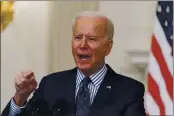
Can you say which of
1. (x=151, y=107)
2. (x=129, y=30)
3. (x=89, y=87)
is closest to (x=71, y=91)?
(x=89, y=87)

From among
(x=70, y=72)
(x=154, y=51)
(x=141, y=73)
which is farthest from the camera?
(x=141, y=73)

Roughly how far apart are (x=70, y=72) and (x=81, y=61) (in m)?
0.12

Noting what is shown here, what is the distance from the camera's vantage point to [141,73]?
11.2 ft

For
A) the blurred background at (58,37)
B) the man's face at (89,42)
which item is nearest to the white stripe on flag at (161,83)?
the blurred background at (58,37)

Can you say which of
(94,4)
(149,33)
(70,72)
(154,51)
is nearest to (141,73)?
(149,33)

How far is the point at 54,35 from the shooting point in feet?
11.7

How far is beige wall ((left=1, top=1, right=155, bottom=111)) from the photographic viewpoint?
3.46 metres

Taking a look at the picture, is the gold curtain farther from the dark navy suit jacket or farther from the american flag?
the dark navy suit jacket

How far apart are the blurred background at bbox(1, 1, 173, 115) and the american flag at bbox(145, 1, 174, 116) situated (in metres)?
0.85

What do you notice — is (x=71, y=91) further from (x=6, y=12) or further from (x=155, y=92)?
(x=6, y=12)

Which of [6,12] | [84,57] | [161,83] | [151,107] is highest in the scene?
[6,12]

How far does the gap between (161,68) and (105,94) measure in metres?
1.34

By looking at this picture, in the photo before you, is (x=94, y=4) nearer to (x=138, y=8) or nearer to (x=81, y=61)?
(x=138, y=8)

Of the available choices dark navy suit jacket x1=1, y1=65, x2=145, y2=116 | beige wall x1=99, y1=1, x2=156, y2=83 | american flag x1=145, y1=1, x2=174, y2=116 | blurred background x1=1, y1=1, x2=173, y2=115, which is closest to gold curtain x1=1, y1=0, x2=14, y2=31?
blurred background x1=1, y1=1, x2=173, y2=115
